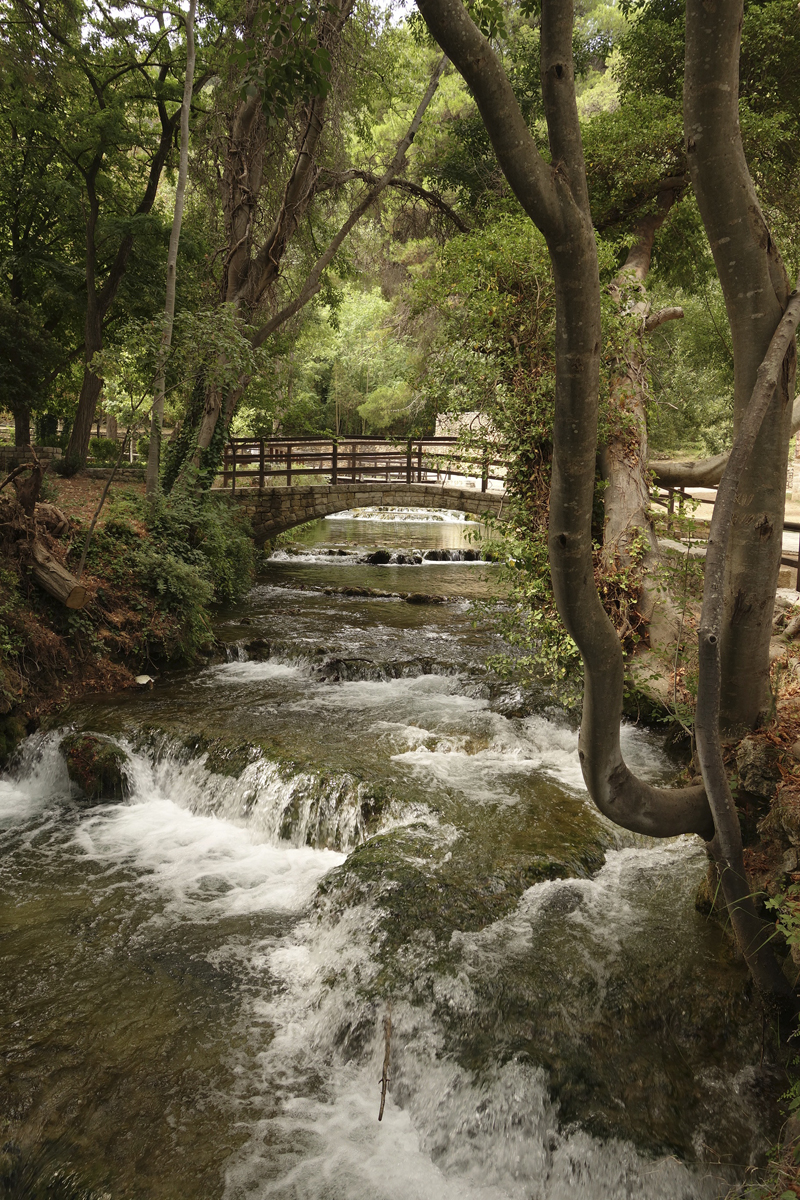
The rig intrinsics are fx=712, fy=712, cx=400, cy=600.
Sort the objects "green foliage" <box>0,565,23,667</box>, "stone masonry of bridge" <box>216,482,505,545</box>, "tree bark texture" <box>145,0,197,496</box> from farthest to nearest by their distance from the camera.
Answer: "stone masonry of bridge" <box>216,482,505,545</box>
"tree bark texture" <box>145,0,197,496</box>
"green foliage" <box>0,565,23,667</box>

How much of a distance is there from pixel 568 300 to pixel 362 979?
3.65m

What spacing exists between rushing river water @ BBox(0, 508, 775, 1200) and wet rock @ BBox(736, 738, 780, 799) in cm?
115

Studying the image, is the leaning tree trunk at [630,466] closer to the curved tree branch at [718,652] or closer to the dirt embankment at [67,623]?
the curved tree branch at [718,652]

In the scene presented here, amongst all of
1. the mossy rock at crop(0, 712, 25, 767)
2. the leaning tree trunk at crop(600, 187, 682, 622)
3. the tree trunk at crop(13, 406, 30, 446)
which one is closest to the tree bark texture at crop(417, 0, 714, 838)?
the leaning tree trunk at crop(600, 187, 682, 622)

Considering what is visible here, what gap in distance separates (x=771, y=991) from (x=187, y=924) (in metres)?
3.49

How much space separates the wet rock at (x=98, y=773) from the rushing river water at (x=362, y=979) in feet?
0.41

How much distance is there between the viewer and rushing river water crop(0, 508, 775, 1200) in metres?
3.15

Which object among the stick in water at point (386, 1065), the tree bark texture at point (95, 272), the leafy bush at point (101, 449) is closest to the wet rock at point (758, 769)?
the stick in water at point (386, 1065)

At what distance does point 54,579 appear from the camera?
26.2ft

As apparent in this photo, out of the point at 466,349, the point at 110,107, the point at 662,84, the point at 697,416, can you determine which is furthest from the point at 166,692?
the point at 697,416

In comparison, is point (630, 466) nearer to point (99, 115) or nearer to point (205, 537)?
point (205, 537)

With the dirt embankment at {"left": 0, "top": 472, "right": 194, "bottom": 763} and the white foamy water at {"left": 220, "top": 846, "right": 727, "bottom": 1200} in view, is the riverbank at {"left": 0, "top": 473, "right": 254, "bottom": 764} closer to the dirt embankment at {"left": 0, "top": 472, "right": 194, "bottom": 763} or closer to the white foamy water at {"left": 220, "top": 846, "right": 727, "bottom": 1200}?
the dirt embankment at {"left": 0, "top": 472, "right": 194, "bottom": 763}

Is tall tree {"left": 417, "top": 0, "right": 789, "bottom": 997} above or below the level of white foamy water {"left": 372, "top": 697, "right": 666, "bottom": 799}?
above

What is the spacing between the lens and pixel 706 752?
269cm
